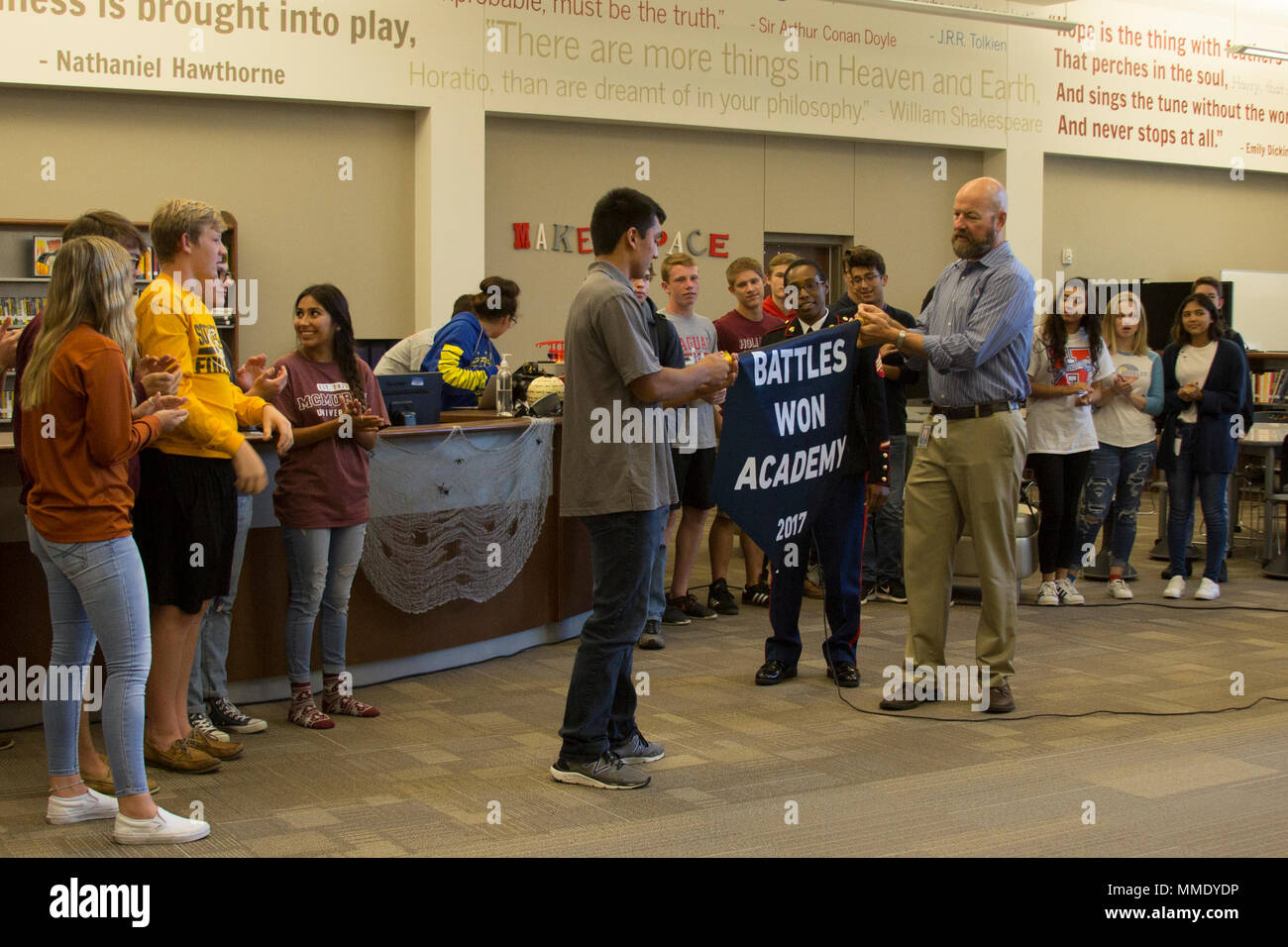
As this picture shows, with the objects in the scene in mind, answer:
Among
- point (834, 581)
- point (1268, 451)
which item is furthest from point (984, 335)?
point (1268, 451)

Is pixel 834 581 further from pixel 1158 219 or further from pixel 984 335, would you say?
pixel 1158 219

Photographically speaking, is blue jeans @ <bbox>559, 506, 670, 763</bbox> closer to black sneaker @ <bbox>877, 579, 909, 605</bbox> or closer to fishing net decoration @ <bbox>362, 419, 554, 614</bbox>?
fishing net decoration @ <bbox>362, 419, 554, 614</bbox>

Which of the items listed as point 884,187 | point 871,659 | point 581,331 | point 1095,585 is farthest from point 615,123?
point 581,331

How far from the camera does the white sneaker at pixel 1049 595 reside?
261 inches

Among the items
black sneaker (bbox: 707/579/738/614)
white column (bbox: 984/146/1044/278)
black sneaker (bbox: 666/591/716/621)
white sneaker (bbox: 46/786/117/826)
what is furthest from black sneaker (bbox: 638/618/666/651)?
white column (bbox: 984/146/1044/278)

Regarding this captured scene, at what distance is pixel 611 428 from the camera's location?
350cm

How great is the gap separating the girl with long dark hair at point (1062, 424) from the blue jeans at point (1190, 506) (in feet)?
2.20

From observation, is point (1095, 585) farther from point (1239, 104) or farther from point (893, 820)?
point (1239, 104)

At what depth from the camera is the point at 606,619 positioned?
3541mm

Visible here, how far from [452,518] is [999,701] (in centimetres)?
209

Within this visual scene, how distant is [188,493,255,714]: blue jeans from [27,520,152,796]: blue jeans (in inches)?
32.3

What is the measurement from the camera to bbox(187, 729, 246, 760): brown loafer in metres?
3.84

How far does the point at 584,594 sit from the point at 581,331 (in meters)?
2.51
